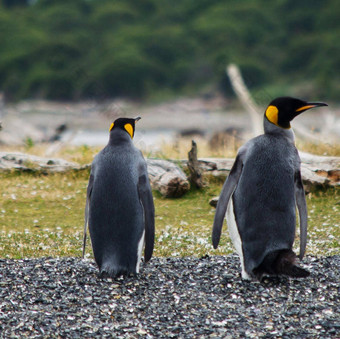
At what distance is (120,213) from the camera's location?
452 cm

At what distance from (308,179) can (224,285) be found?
4.19m

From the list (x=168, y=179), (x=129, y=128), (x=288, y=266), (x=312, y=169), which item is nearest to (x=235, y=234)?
(x=288, y=266)

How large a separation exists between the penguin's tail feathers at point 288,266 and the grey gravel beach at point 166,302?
0.14 meters

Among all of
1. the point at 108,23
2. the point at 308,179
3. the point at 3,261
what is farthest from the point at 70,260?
the point at 108,23

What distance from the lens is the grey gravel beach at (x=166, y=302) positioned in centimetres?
367

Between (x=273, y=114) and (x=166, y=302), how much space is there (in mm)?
1667

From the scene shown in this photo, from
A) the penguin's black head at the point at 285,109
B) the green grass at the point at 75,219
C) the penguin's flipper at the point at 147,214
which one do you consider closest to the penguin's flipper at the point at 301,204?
the penguin's black head at the point at 285,109

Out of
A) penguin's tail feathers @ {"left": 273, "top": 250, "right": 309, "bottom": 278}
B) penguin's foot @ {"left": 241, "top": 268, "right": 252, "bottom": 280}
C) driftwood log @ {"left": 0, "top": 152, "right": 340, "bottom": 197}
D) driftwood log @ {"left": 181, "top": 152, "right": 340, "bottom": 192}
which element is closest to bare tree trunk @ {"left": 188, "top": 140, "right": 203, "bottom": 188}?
driftwood log @ {"left": 0, "top": 152, "right": 340, "bottom": 197}

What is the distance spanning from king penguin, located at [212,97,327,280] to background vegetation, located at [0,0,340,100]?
165ft

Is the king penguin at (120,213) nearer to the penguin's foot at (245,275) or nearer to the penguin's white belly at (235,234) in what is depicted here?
the penguin's white belly at (235,234)

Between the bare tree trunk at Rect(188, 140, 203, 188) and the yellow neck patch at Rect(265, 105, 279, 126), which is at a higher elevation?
the yellow neck patch at Rect(265, 105, 279, 126)

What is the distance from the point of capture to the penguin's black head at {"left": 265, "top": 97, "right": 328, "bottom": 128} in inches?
176

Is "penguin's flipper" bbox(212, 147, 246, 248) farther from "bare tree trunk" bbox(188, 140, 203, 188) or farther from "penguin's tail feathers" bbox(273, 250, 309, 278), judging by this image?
"bare tree trunk" bbox(188, 140, 203, 188)

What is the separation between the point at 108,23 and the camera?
76.8 m
